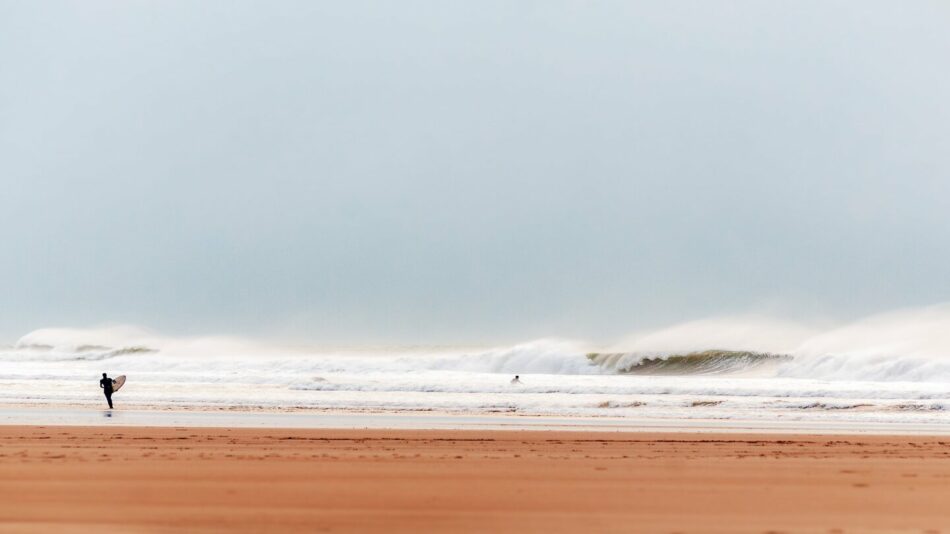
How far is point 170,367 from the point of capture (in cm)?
5841

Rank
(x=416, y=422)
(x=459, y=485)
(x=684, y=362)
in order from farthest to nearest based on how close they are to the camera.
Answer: (x=684, y=362), (x=416, y=422), (x=459, y=485)

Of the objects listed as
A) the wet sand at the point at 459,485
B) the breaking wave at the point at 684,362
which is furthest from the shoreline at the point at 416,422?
the breaking wave at the point at 684,362

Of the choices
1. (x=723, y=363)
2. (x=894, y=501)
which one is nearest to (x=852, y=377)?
(x=723, y=363)

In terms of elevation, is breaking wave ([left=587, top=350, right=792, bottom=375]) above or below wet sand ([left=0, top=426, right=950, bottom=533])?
above

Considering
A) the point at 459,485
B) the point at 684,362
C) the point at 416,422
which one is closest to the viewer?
the point at 459,485

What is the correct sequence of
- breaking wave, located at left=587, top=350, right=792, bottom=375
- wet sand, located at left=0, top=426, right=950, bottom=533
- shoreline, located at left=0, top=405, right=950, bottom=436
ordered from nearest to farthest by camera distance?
1. wet sand, located at left=0, top=426, right=950, bottom=533
2. shoreline, located at left=0, top=405, right=950, bottom=436
3. breaking wave, located at left=587, top=350, right=792, bottom=375

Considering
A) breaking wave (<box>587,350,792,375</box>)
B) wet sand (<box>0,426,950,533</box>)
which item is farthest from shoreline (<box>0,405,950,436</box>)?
breaking wave (<box>587,350,792,375</box>)

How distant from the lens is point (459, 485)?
8820mm

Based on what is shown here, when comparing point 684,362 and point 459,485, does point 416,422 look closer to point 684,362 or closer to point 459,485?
point 459,485

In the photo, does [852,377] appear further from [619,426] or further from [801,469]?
[801,469]

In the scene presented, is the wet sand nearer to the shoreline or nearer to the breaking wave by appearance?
the shoreline

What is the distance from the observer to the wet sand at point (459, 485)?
6945 millimetres

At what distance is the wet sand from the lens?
695 cm

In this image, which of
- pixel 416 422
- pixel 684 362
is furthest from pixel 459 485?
pixel 684 362
